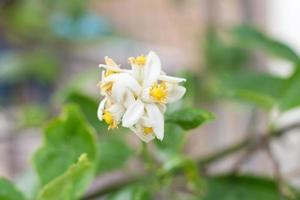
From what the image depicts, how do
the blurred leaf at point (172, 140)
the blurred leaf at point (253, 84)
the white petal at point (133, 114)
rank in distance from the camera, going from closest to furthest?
the white petal at point (133, 114)
the blurred leaf at point (172, 140)
the blurred leaf at point (253, 84)

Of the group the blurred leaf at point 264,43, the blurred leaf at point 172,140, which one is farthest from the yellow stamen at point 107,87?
the blurred leaf at point 264,43

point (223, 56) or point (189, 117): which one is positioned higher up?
point (189, 117)

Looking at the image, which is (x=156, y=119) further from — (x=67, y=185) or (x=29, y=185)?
(x=29, y=185)

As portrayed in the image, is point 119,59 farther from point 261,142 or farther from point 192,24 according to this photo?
point 261,142

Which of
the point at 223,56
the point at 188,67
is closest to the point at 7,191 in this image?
the point at 223,56

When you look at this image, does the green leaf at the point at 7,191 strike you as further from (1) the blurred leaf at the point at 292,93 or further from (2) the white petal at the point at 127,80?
(1) the blurred leaf at the point at 292,93

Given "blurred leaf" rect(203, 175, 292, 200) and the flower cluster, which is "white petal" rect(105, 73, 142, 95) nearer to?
the flower cluster
